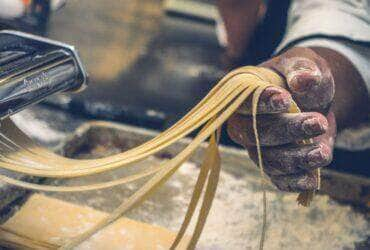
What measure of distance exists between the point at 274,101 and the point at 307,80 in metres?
0.10

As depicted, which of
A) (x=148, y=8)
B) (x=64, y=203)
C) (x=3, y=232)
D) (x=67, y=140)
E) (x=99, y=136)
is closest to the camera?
(x=3, y=232)

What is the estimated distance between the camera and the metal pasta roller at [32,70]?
2.75ft

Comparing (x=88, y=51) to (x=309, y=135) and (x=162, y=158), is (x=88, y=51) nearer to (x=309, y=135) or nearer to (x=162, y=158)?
(x=162, y=158)

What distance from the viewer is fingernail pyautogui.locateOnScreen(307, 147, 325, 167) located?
32.0 inches

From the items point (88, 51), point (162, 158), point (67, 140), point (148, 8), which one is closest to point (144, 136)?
point (162, 158)

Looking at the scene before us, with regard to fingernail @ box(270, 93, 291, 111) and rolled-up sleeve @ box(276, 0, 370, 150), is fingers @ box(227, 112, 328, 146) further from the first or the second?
rolled-up sleeve @ box(276, 0, 370, 150)

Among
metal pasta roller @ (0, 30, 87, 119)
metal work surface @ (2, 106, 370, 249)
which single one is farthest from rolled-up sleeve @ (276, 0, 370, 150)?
metal pasta roller @ (0, 30, 87, 119)

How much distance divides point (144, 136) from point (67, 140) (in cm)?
23

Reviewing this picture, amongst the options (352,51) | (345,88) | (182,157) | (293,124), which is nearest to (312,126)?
(293,124)

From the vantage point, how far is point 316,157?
0.81 meters

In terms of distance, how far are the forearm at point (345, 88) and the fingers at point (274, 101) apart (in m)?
0.41

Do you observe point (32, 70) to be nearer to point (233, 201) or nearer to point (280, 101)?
point (280, 101)

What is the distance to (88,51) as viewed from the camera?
2.48 m

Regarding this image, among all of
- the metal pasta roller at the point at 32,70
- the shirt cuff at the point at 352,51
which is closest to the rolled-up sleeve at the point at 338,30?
the shirt cuff at the point at 352,51
